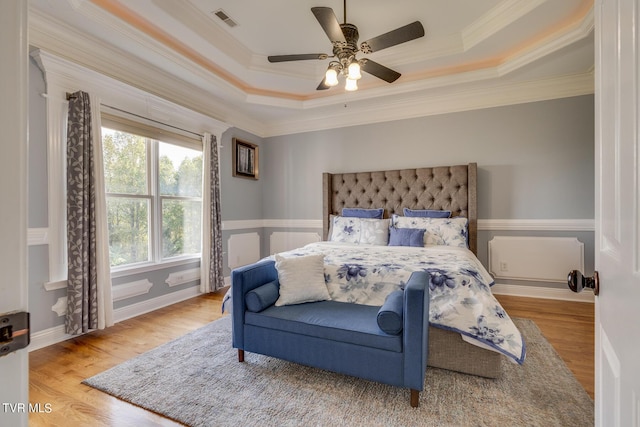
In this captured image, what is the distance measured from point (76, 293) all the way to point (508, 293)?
4574mm

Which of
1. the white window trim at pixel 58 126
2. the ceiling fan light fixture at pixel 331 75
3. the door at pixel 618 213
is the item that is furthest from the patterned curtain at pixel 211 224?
the door at pixel 618 213

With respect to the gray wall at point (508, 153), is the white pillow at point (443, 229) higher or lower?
lower

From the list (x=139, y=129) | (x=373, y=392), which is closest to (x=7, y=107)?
(x=373, y=392)

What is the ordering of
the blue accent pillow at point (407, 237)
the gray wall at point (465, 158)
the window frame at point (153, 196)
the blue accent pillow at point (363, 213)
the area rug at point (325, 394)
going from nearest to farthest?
the area rug at point (325, 394) < the gray wall at point (465, 158) < the window frame at point (153, 196) < the blue accent pillow at point (407, 237) < the blue accent pillow at point (363, 213)

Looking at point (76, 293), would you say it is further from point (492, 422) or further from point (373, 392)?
point (492, 422)

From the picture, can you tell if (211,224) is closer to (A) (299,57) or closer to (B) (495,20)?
(A) (299,57)

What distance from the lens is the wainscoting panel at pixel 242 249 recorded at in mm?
4273

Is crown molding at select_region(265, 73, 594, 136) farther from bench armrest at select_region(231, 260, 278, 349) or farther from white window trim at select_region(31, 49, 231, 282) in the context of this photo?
bench armrest at select_region(231, 260, 278, 349)

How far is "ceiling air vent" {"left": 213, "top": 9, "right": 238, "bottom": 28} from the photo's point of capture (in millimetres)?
2570

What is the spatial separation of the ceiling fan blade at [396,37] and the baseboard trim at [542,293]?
312 centimetres

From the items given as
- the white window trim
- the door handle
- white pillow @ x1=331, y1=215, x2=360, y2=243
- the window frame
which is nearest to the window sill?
the window frame

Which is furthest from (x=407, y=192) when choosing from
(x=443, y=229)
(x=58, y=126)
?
(x=58, y=126)

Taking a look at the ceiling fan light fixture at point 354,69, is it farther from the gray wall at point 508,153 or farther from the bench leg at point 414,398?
the bench leg at point 414,398

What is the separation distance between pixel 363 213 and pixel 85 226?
3049mm
